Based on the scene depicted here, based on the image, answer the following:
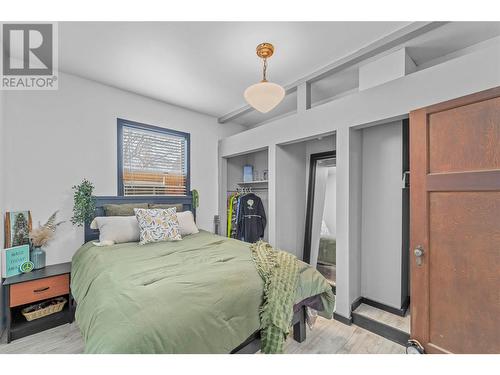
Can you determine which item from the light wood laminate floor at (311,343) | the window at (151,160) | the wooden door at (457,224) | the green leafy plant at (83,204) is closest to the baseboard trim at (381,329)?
the light wood laminate floor at (311,343)

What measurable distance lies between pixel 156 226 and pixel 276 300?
1632mm

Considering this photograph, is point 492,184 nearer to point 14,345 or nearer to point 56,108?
point 14,345

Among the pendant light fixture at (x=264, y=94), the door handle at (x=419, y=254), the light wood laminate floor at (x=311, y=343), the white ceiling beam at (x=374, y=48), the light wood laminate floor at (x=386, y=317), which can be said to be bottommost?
→ the light wood laminate floor at (x=311, y=343)

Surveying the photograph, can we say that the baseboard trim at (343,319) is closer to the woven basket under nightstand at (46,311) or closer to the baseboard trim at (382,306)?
the baseboard trim at (382,306)

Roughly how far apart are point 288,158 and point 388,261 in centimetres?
174

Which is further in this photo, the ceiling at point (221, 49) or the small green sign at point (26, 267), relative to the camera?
the small green sign at point (26, 267)

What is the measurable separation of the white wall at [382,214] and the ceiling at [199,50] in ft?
3.20

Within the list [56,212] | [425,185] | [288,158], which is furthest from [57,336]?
[425,185]

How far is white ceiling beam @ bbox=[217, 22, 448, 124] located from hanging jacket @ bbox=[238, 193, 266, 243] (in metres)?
1.81

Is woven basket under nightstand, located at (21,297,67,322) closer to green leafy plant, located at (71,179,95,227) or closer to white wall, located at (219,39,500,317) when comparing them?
green leafy plant, located at (71,179,95,227)

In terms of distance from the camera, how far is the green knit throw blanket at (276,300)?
150cm

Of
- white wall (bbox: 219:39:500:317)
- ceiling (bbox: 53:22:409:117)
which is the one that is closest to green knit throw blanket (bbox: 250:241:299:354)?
white wall (bbox: 219:39:500:317)

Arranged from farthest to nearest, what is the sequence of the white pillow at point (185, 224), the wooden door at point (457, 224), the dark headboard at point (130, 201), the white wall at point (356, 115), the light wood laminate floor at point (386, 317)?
1. the white pillow at point (185, 224)
2. the dark headboard at point (130, 201)
3. the light wood laminate floor at point (386, 317)
4. the white wall at point (356, 115)
5. the wooden door at point (457, 224)

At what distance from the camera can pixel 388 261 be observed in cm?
244
